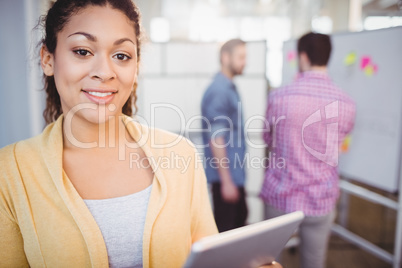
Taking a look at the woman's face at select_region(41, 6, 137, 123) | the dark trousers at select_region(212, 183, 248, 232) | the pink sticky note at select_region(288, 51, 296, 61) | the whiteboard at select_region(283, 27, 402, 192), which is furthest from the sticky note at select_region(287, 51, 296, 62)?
the woman's face at select_region(41, 6, 137, 123)

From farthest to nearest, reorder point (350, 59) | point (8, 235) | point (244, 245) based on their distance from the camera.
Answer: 1. point (350, 59)
2. point (8, 235)
3. point (244, 245)

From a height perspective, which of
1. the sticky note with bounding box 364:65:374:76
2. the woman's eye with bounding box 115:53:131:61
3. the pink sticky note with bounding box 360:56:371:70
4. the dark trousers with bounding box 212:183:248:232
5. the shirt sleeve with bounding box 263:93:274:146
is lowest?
the dark trousers with bounding box 212:183:248:232

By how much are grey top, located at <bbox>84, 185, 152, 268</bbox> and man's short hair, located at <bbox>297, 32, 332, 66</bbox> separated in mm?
1342

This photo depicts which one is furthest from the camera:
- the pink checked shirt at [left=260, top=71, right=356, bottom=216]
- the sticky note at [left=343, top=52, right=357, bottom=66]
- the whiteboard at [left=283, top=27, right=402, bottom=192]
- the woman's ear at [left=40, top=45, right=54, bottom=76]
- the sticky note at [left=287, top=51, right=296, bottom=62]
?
the sticky note at [left=287, top=51, right=296, bottom=62]

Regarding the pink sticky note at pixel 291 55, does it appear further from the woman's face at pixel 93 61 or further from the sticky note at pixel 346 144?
the woman's face at pixel 93 61

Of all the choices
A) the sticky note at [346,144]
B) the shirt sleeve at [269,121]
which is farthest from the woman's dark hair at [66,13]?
the sticky note at [346,144]

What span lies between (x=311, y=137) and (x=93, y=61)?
1286 mm

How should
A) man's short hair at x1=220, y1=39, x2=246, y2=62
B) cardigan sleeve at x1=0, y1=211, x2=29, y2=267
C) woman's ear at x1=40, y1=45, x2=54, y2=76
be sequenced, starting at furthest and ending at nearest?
man's short hair at x1=220, y1=39, x2=246, y2=62 → woman's ear at x1=40, y1=45, x2=54, y2=76 → cardigan sleeve at x1=0, y1=211, x2=29, y2=267

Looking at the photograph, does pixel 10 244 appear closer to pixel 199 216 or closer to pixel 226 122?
pixel 199 216

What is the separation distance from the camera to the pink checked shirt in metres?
1.75

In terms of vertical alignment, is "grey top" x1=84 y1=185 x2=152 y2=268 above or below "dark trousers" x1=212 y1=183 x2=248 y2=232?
above

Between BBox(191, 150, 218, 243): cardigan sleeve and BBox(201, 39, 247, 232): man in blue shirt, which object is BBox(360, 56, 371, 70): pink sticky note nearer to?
BBox(201, 39, 247, 232): man in blue shirt

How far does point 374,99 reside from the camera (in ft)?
7.50

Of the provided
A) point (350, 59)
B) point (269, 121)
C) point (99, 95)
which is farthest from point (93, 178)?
point (350, 59)
